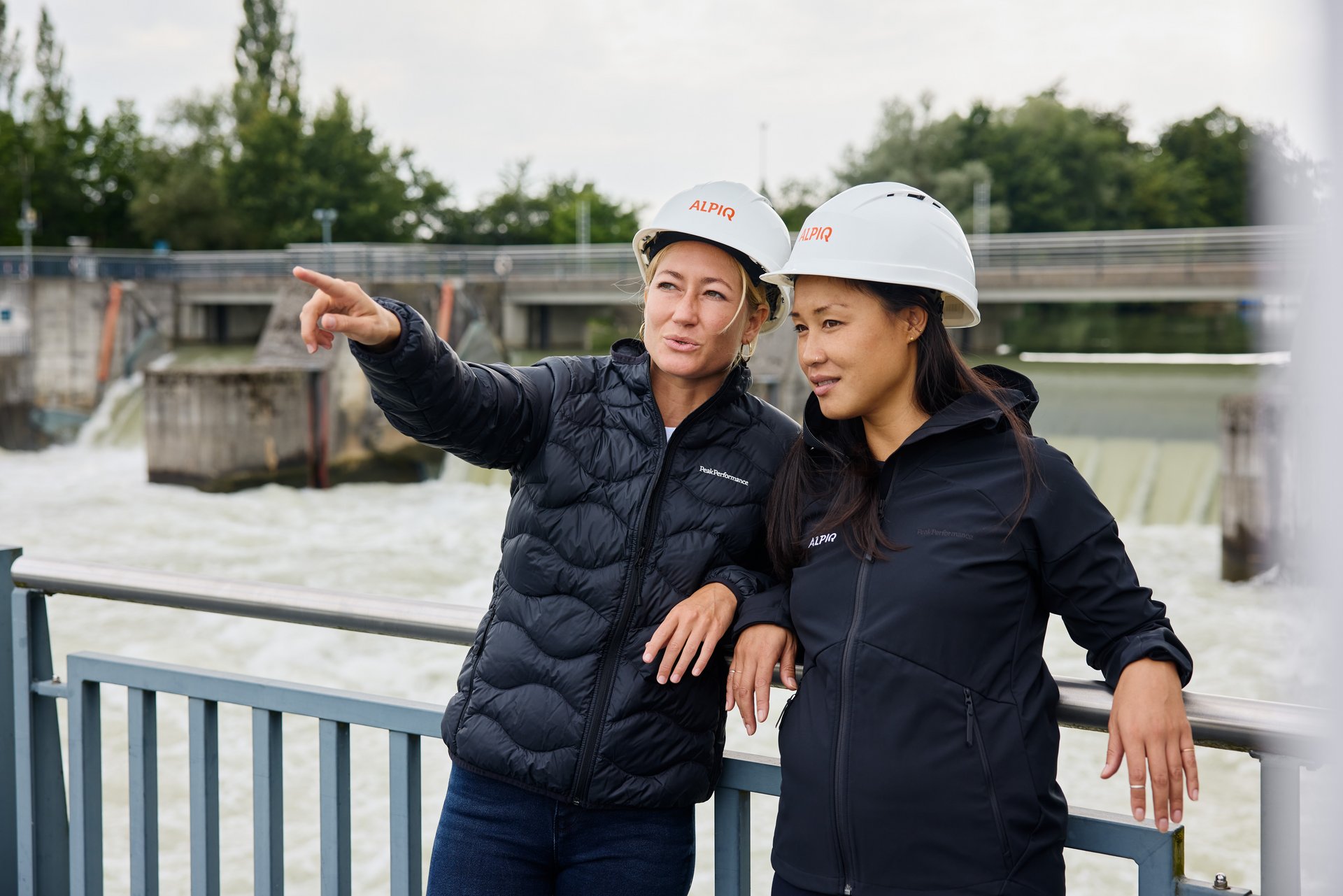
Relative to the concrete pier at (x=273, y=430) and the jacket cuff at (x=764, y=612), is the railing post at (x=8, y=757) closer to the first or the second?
the jacket cuff at (x=764, y=612)

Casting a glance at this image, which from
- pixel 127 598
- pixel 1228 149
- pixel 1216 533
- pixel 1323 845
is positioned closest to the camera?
pixel 1323 845

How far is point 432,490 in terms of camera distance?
20.3 m

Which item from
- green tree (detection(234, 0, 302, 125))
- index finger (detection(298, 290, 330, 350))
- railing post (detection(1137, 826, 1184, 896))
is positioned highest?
green tree (detection(234, 0, 302, 125))

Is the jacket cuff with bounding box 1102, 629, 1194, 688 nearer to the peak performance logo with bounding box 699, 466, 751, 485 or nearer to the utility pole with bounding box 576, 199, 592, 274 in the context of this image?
the peak performance logo with bounding box 699, 466, 751, 485

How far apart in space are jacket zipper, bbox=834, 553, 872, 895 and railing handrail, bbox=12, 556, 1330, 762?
289 mm

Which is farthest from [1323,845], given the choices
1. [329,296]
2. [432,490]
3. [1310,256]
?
[432,490]

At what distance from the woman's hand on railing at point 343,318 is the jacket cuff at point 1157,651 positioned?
115 centimetres

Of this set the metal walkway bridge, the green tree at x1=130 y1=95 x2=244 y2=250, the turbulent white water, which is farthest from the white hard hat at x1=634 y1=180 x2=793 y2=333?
the green tree at x1=130 y1=95 x2=244 y2=250

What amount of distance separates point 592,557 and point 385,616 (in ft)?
1.42

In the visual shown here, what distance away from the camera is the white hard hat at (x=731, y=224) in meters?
2.09

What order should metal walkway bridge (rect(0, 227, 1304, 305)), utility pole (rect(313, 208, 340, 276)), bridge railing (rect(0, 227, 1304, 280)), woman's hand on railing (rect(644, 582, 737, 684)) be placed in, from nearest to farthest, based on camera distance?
woman's hand on railing (rect(644, 582, 737, 684)) → metal walkway bridge (rect(0, 227, 1304, 305)) → bridge railing (rect(0, 227, 1304, 280)) → utility pole (rect(313, 208, 340, 276))

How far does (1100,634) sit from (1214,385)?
66.3ft

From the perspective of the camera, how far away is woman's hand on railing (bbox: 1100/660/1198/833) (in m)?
1.64

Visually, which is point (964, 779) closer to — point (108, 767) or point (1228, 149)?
point (108, 767)
